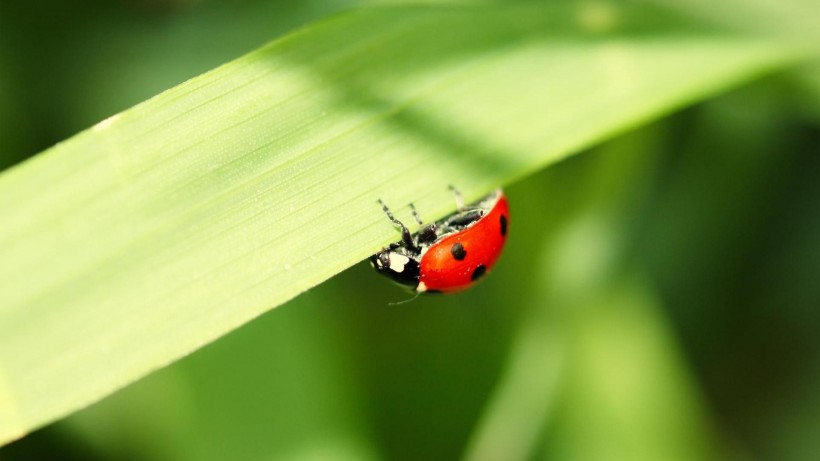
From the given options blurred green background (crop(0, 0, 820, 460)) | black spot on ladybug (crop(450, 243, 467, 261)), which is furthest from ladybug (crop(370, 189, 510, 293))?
blurred green background (crop(0, 0, 820, 460))

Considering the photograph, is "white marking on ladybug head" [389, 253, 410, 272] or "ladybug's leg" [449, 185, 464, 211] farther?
"white marking on ladybug head" [389, 253, 410, 272]

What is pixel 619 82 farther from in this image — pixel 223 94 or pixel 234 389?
pixel 234 389

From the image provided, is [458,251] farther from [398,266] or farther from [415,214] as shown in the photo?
[415,214]

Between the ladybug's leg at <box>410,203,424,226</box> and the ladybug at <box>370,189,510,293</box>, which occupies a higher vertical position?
the ladybug at <box>370,189,510,293</box>

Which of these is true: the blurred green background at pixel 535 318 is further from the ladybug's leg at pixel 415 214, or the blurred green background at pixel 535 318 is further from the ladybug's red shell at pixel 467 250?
the ladybug's leg at pixel 415 214

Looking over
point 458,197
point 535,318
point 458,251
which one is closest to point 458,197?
point 458,197

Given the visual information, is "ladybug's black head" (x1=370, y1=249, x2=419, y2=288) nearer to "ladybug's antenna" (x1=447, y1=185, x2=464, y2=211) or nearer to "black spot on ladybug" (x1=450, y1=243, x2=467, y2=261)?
"black spot on ladybug" (x1=450, y1=243, x2=467, y2=261)
